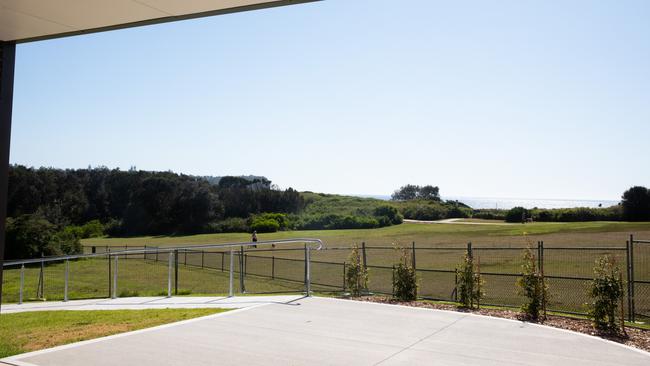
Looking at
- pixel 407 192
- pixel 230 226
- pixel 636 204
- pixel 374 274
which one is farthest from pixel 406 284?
pixel 407 192

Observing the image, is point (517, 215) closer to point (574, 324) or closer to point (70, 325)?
point (574, 324)

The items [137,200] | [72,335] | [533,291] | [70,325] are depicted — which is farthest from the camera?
[137,200]

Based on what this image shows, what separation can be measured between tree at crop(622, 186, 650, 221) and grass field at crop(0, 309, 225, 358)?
5689cm

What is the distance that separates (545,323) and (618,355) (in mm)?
2202

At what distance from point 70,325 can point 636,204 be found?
59173 millimetres

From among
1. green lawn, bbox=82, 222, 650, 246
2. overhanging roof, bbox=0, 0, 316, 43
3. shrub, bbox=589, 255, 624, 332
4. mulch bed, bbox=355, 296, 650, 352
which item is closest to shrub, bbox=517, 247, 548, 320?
mulch bed, bbox=355, 296, 650, 352

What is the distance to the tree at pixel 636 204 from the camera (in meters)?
54.7

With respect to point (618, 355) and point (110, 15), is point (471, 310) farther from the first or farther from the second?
point (110, 15)

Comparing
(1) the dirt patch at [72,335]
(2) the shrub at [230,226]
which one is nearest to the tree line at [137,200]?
(2) the shrub at [230,226]

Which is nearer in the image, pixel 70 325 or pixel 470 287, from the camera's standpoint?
pixel 70 325

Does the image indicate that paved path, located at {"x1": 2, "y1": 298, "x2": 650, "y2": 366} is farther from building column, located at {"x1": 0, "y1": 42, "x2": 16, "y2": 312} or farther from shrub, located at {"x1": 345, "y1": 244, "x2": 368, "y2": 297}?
shrub, located at {"x1": 345, "y1": 244, "x2": 368, "y2": 297}

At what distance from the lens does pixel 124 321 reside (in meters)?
8.77

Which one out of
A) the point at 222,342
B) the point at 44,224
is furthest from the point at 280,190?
the point at 222,342

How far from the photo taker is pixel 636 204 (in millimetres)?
55312
